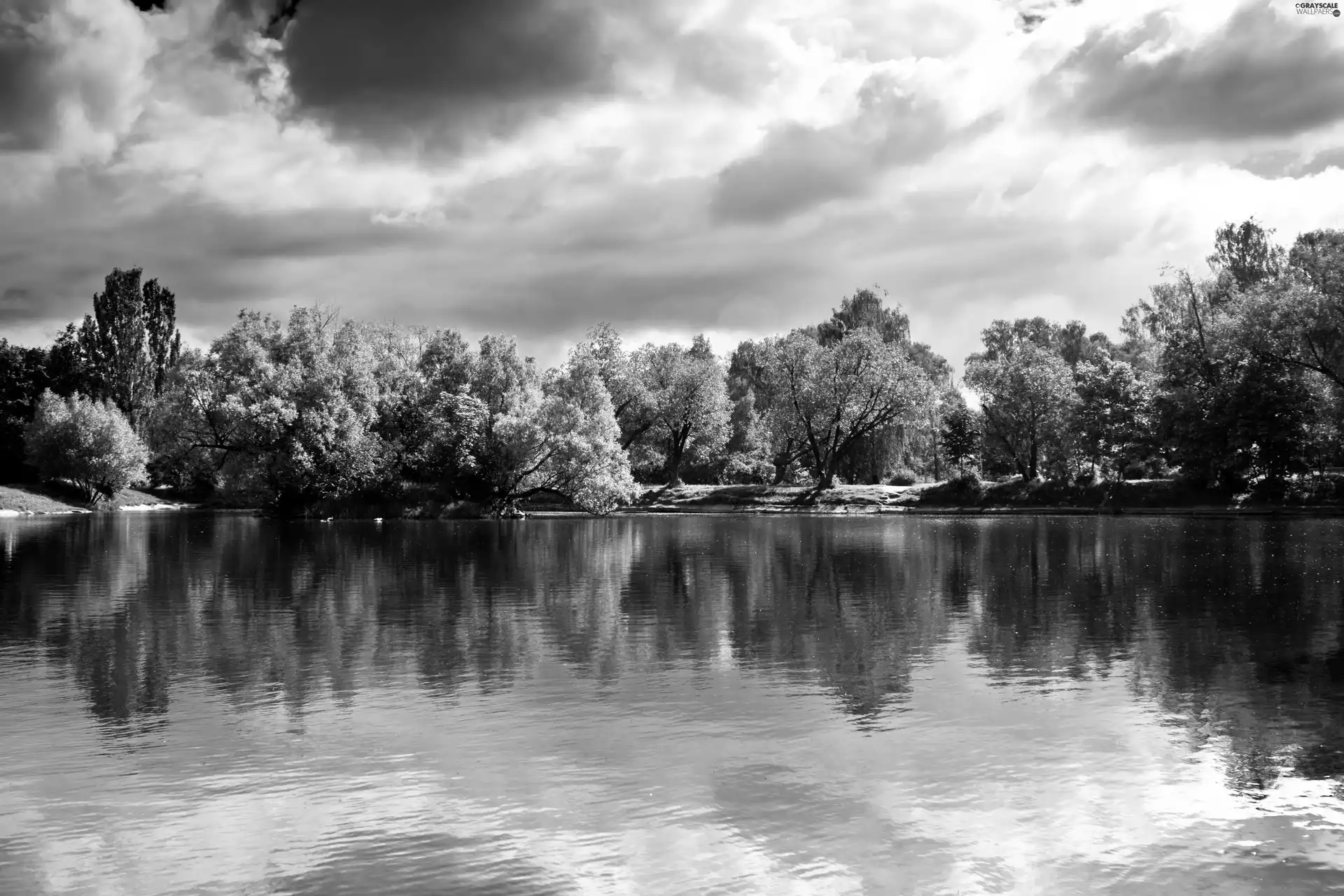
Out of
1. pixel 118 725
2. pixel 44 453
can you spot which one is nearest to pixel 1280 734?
pixel 118 725

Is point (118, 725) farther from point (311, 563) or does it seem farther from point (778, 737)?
point (311, 563)

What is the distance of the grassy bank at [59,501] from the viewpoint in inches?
4306

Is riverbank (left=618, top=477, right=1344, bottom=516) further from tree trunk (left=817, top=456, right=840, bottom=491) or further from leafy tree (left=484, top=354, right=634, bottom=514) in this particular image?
leafy tree (left=484, top=354, right=634, bottom=514)

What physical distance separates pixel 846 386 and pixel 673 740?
10019cm

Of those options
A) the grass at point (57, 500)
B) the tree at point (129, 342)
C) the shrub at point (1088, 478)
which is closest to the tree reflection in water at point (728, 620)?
the shrub at point (1088, 478)

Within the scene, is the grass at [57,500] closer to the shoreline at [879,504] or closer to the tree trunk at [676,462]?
the shoreline at [879,504]

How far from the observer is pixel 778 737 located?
15.2 metres

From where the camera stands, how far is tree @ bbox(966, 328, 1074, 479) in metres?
109

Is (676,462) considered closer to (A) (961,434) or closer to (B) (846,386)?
(B) (846,386)

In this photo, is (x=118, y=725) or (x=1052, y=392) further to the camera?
(x=1052, y=392)

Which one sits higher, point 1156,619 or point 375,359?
point 375,359

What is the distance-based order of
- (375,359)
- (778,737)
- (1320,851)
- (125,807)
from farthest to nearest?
(375,359)
(778,737)
(125,807)
(1320,851)

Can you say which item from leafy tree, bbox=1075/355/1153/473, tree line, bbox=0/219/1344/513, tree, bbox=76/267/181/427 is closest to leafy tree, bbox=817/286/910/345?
tree line, bbox=0/219/1344/513

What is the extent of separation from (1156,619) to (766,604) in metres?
10.2
